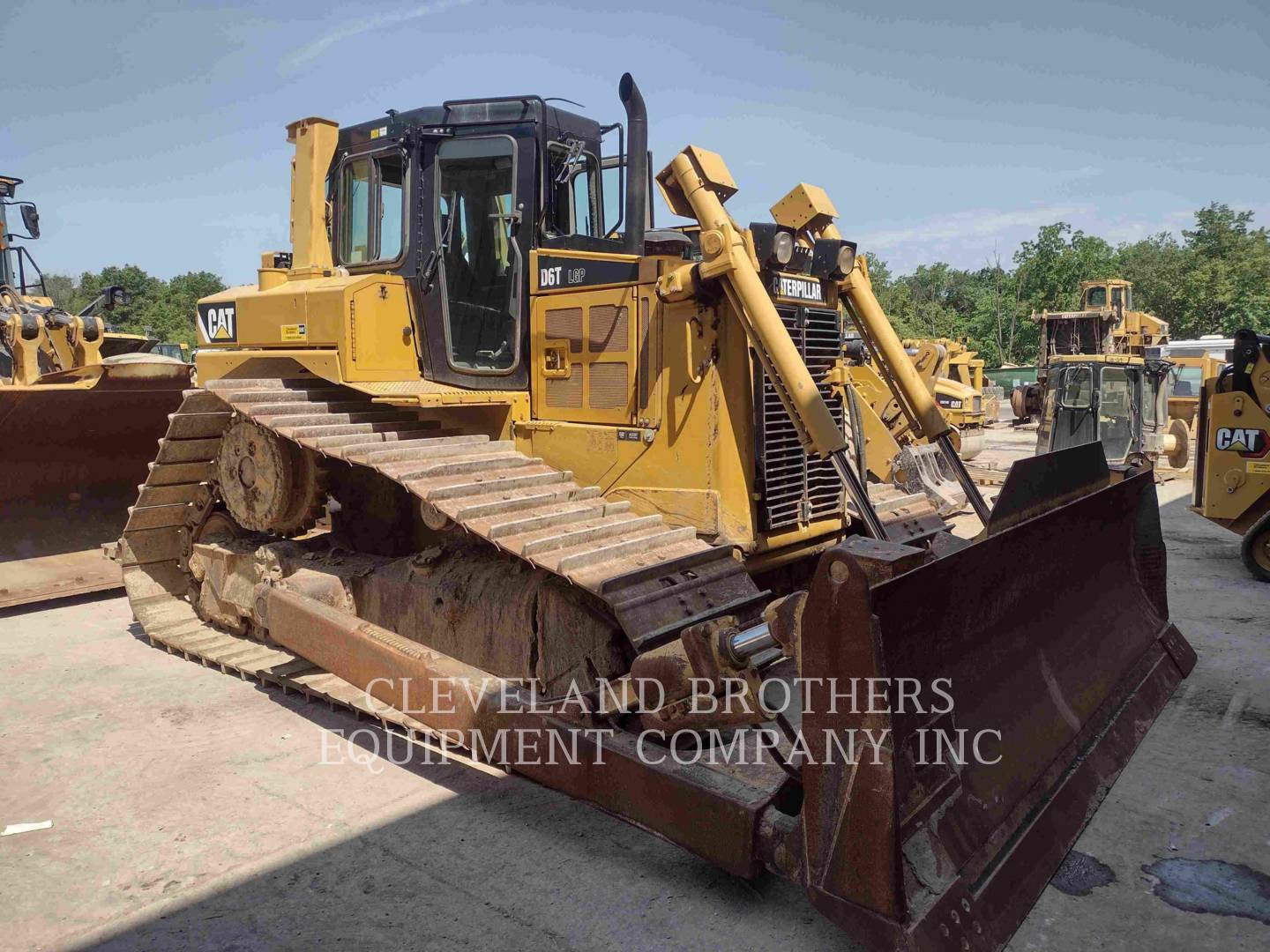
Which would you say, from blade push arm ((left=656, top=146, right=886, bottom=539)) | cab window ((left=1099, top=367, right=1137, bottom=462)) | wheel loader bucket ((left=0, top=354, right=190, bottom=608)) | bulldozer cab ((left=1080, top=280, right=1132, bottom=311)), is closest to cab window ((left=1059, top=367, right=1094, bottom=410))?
cab window ((left=1099, top=367, right=1137, bottom=462))

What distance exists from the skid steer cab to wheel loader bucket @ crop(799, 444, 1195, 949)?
12.4 metres

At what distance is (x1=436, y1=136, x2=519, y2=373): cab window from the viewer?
5.25m

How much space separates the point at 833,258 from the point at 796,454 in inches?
46.0

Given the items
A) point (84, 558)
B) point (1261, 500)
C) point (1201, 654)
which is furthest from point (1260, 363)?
point (84, 558)

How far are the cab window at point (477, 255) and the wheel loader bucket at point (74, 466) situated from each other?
10.4 ft

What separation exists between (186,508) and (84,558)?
175cm

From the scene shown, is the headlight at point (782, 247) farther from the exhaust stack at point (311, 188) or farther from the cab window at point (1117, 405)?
the cab window at point (1117, 405)

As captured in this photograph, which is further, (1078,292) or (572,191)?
(1078,292)

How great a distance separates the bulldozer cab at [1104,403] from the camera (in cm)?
1538

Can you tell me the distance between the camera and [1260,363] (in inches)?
318

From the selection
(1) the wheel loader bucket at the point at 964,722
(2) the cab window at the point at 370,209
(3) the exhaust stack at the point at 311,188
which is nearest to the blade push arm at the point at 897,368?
(1) the wheel loader bucket at the point at 964,722

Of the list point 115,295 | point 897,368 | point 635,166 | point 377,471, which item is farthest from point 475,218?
point 115,295

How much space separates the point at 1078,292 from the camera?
4197 centimetres

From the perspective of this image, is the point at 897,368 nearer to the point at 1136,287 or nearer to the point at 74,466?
the point at 74,466
